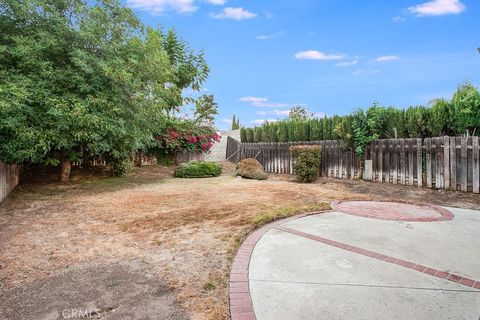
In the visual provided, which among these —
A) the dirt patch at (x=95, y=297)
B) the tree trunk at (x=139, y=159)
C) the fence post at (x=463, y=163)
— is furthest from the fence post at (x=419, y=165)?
the tree trunk at (x=139, y=159)

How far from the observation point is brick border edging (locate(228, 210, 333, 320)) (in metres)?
2.23

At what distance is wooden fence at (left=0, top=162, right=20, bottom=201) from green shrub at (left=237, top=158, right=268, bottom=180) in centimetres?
734

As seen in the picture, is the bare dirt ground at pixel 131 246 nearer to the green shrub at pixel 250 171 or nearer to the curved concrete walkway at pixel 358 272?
the curved concrete walkway at pixel 358 272

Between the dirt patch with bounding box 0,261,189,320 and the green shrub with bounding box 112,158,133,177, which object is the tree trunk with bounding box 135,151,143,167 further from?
the dirt patch with bounding box 0,261,189,320

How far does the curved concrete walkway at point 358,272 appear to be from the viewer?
2227 mm

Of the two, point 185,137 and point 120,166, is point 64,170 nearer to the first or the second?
point 120,166

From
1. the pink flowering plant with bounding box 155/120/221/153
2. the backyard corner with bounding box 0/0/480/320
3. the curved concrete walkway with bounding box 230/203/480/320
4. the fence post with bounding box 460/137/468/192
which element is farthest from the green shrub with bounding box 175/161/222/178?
the fence post with bounding box 460/137/468/192

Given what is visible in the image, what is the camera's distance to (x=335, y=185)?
9.47 m

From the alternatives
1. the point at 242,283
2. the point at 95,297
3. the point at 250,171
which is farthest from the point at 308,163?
the point at 95,297

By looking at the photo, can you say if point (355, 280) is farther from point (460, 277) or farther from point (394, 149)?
point (394, 149)

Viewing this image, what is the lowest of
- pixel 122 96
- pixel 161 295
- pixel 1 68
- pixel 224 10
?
pixel 161 295

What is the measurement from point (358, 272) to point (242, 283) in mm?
1087

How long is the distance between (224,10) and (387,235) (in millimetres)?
7711

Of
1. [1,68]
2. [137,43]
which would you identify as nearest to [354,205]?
[137,43]
